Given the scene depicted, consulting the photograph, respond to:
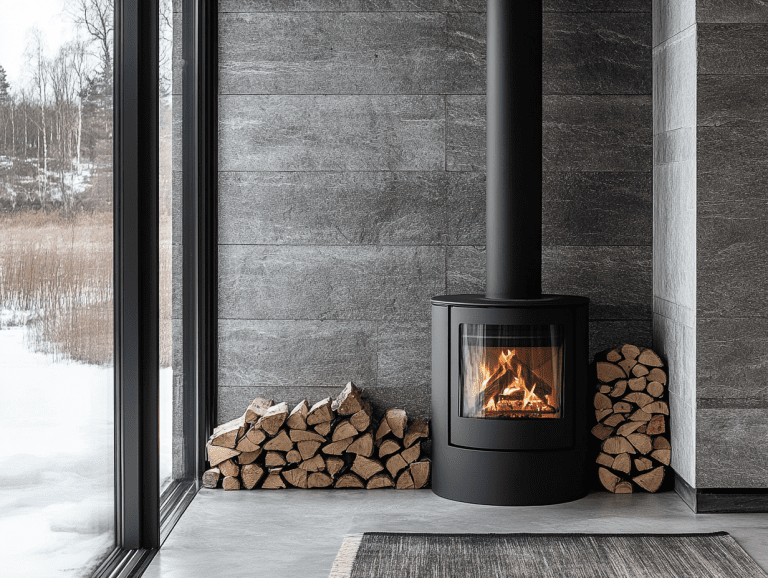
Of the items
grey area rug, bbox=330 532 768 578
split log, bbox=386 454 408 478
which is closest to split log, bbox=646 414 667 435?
grey area rug, bbox=330 532 768 578

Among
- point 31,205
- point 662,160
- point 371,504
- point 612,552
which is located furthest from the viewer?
point 662,160

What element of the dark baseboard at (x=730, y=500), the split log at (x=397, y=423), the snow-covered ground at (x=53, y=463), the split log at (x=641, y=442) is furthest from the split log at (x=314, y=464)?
the dark baseboard at (x=730, y=500)

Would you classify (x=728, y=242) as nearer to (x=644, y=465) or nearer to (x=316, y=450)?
(x=644, y=465)

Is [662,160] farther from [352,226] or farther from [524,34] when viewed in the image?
[352,226]

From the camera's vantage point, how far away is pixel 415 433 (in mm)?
3742

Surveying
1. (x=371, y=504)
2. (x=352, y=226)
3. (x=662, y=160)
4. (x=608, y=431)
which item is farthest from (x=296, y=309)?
(x=662, y=160)

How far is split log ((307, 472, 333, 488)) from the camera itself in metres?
3.69

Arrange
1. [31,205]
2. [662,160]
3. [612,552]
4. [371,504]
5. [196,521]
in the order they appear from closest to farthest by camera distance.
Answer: [31,205]
[612,552]
[196,521]
[371,504]
[662,160]

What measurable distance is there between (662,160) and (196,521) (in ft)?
8.01

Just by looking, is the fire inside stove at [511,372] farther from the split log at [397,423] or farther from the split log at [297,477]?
the split log at [297,477]

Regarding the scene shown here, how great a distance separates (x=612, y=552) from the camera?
283 centimetres

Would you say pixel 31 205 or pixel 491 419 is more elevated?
pixel 31 205

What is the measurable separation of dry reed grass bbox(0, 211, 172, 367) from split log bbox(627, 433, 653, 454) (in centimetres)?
216

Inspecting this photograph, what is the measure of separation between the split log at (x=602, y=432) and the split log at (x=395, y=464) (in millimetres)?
829
